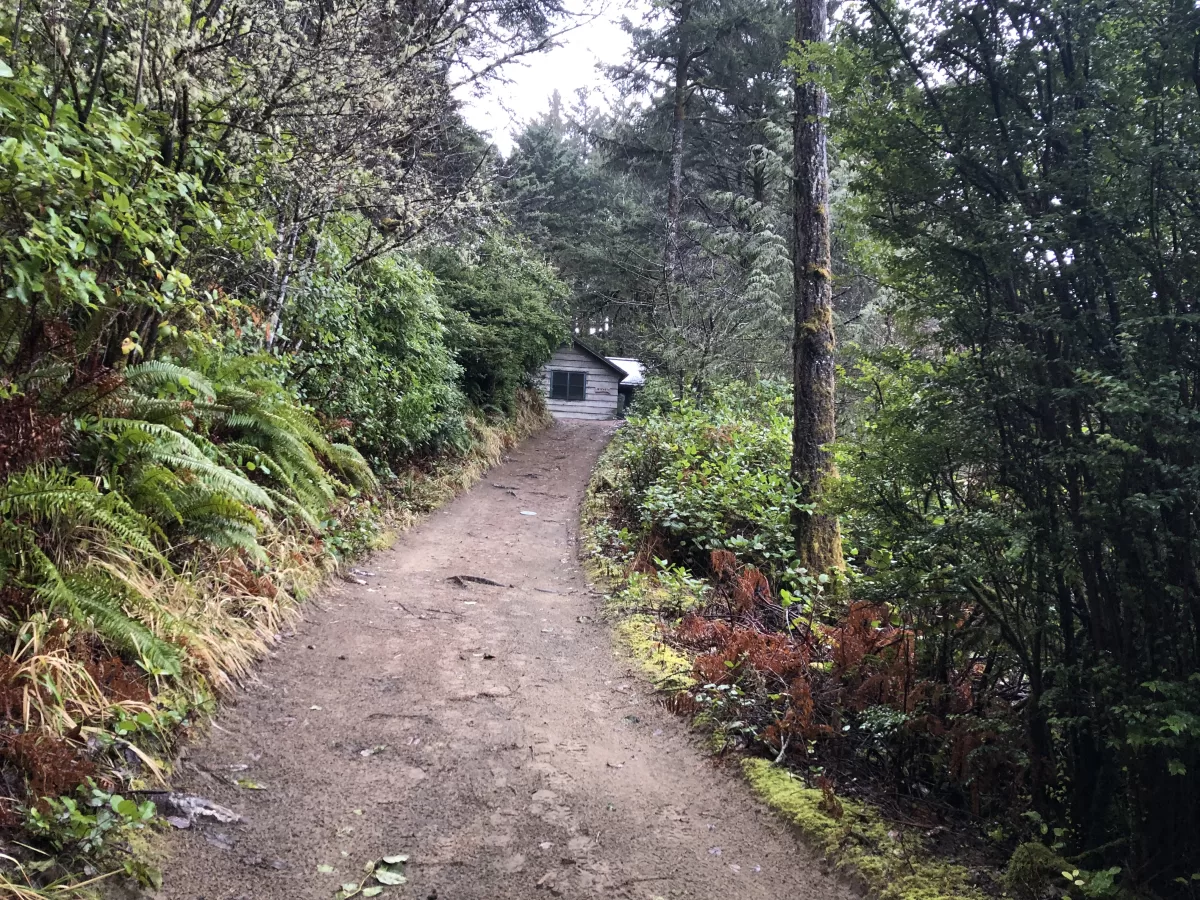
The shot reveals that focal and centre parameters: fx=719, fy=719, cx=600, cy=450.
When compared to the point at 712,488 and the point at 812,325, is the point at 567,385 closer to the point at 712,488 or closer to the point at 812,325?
the point at 712,488

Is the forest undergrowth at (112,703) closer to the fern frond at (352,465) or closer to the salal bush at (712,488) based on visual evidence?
the fern frond at (352,465)

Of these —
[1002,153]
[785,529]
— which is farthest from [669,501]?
[1002,153]

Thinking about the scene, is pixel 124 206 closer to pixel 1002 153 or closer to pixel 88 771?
pixel 88 771

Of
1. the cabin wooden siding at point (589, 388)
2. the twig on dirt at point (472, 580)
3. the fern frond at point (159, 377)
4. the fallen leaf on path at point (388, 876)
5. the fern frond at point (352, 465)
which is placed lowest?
the fallen leaf on path at point (388, 876)

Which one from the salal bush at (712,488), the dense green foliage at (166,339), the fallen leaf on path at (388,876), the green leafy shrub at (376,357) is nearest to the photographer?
the fallen leaf on path at (388,876)

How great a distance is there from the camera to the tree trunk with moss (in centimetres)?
743

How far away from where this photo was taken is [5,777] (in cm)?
259

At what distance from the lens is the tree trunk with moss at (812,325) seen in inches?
293

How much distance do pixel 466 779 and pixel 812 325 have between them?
5623 millimetres

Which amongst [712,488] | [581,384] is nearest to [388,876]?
[712,488]

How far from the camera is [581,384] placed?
93.2 feet

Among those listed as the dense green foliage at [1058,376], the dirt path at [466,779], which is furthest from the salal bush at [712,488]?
the dense green foliage at [1058,376]

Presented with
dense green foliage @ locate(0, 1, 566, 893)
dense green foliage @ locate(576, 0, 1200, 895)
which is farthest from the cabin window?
dense green foliage @ locate(576, 0, 1200, 895)

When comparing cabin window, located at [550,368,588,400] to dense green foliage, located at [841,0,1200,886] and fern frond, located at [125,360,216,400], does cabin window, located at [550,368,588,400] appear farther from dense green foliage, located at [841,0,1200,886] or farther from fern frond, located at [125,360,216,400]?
dense green foliage, located at [841,0,1200,886]
